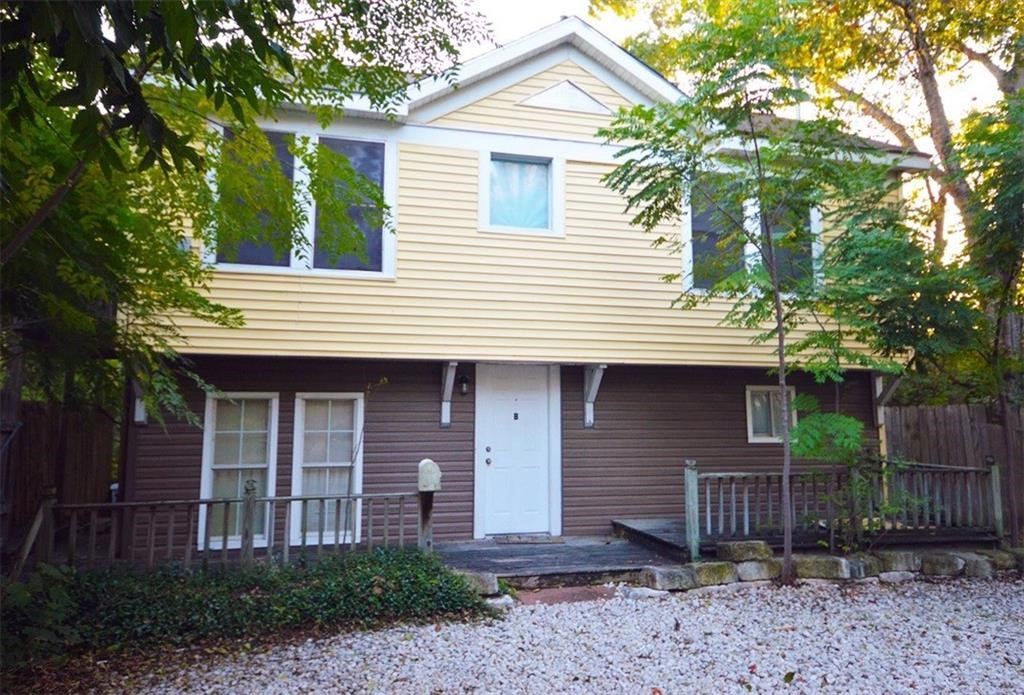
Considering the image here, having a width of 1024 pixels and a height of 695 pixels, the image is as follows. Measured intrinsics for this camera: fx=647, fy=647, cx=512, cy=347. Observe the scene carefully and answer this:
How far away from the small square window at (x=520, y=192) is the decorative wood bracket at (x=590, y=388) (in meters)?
1.93

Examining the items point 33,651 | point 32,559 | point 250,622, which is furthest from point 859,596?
point 32,559

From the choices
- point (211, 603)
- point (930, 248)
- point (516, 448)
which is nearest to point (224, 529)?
point (211, 603)

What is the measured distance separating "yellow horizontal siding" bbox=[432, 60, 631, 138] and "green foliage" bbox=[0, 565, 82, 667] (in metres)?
6.05

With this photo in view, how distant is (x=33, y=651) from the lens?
4.26m

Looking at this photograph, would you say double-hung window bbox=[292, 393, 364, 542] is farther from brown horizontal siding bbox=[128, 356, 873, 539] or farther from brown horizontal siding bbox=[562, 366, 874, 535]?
brown horizontal siding bbox=[562, 366, 874, 535]

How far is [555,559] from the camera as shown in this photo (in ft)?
22.3

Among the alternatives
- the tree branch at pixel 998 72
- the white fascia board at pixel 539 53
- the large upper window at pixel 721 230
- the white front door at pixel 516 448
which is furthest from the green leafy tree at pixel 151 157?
the tree branch at pixel 998 72

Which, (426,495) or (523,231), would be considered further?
(523,231)

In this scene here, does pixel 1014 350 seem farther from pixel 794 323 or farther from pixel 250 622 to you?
pixel 250 622

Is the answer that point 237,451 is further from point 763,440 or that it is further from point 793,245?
point 763,440

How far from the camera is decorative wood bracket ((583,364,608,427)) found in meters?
8.24

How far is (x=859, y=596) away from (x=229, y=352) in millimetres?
6811

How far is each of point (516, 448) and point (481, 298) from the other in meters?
1.98

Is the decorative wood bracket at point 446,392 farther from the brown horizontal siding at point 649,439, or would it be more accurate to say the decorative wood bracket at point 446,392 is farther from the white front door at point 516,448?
the brown horizontal siding at point 649,439
